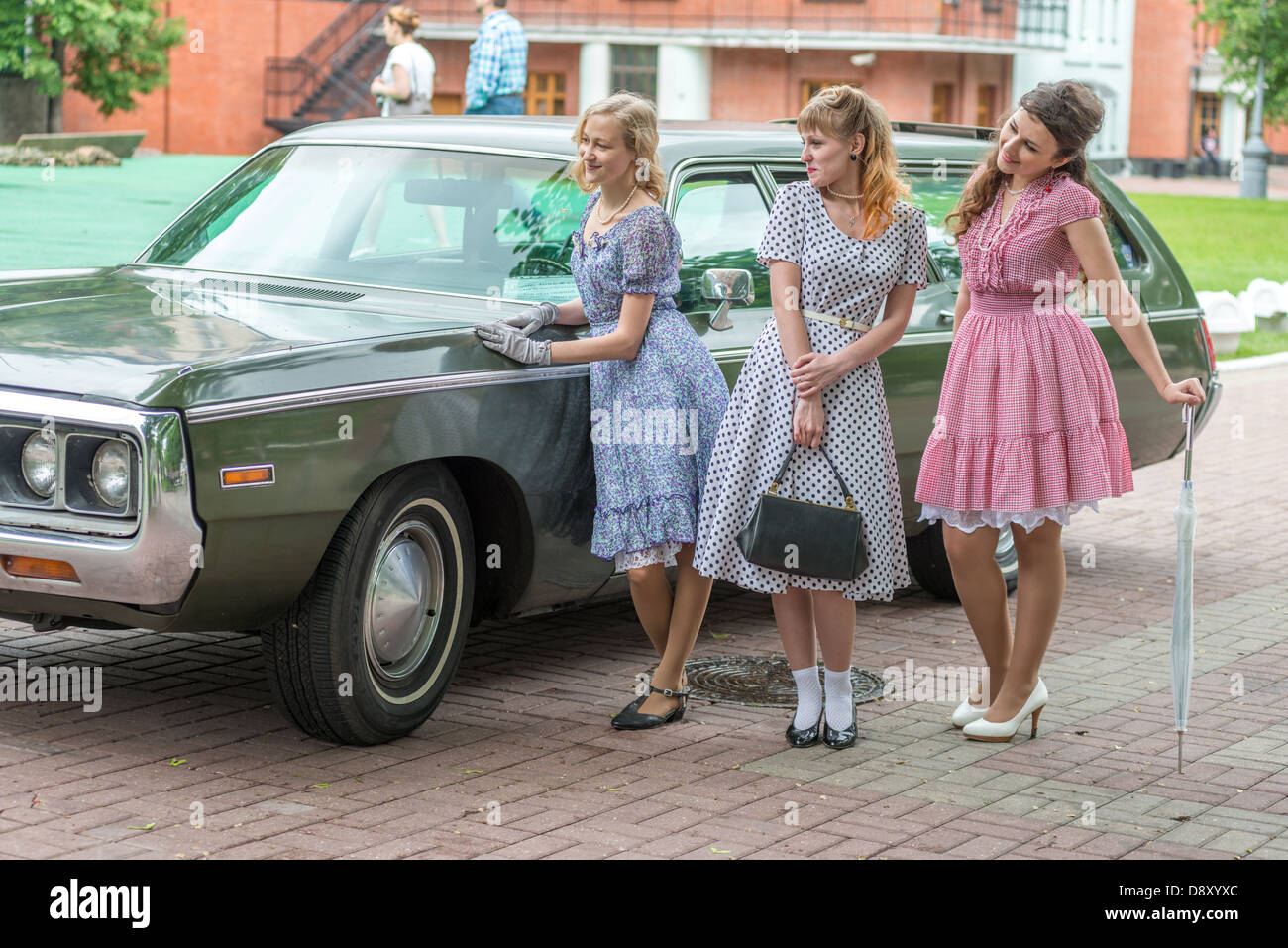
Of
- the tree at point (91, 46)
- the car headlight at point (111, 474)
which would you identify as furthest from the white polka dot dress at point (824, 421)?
the tree at point (91, 46)

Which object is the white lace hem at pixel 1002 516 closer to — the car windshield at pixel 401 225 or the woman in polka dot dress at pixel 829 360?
the woman in polka dot dress at pixel 829 360

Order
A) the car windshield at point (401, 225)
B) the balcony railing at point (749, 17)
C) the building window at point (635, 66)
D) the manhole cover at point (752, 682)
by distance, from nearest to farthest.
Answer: the car windshield at point (401, 225)
the manhole cover at point (752, 682)
the balcony railing at point (749, 17)
the building window at point (635, 66)

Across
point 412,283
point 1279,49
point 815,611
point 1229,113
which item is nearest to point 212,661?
point 412,283

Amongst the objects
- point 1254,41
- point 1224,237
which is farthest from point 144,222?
point 1254,41

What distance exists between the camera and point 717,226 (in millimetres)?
6211

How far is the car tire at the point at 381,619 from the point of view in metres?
4.82

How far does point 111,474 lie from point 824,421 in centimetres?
200

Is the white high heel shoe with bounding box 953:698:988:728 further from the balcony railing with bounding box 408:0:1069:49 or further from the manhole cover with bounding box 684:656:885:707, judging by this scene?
the balcony railing with bounding box 408:0:1069:49

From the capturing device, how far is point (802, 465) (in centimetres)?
518

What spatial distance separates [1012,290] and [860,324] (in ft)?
1.51

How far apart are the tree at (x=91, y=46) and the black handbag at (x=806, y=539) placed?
1319 inches

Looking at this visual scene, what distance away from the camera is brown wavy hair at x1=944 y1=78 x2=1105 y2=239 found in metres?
5.11

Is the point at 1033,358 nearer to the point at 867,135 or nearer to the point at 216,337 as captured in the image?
the point at 867,135
